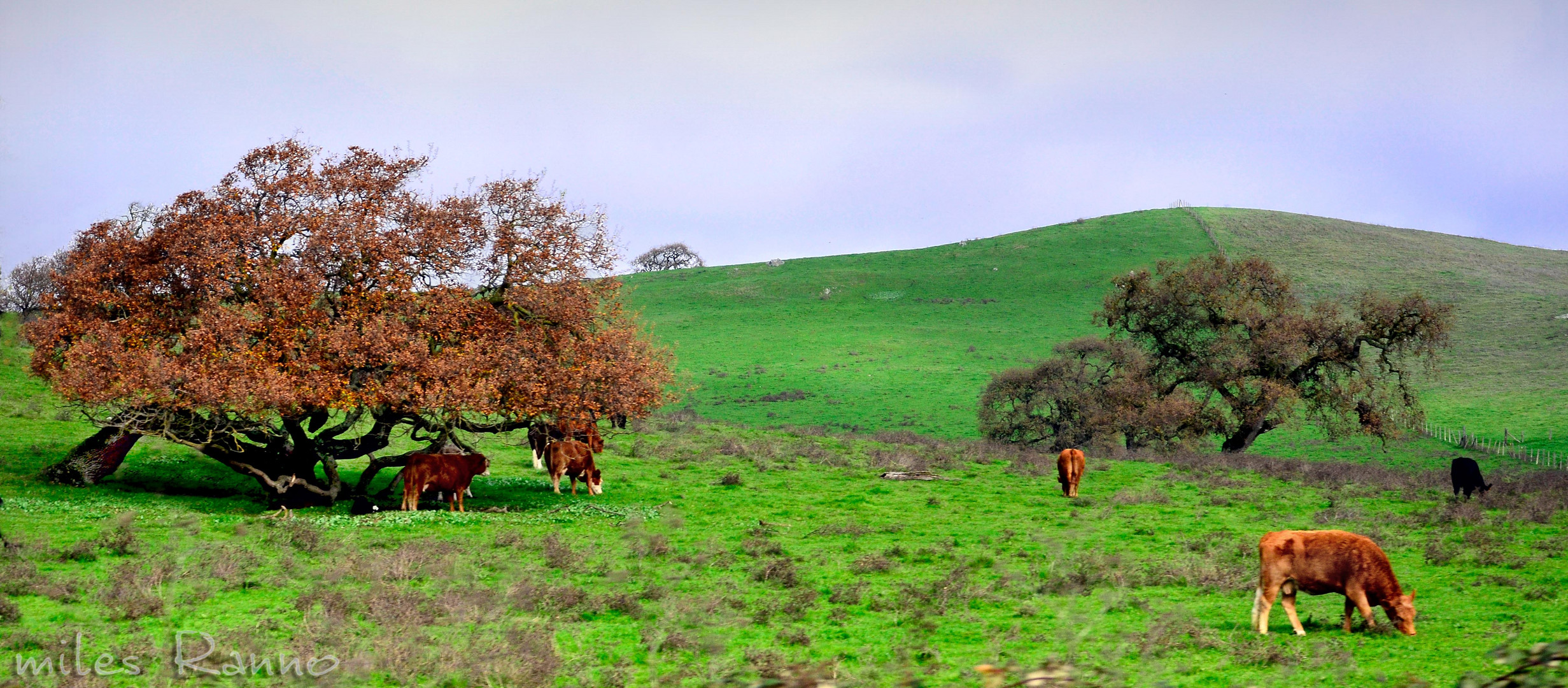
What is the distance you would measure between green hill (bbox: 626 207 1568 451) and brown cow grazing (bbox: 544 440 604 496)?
109 ft

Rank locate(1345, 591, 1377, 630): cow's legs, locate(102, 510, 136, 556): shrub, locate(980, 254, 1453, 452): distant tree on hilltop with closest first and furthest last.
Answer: locate(1345, 591, 1377, 630): cow's legs, locate(102, 510, 136, 556): shrub, locate(980, 254, 1453, 452): distant tree on hilltop

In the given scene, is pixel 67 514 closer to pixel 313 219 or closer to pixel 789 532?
pixel 313 219

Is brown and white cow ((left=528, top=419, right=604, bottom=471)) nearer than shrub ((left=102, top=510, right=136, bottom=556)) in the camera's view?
No

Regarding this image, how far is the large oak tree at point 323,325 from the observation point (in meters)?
20.7

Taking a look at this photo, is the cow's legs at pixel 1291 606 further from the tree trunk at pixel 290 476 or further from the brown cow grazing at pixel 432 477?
the tree trunk at pixel 290 476

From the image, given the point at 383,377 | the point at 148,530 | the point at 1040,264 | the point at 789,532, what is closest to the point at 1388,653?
the point at 789,532

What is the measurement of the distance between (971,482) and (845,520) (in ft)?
32.2

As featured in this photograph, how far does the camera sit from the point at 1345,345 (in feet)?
139

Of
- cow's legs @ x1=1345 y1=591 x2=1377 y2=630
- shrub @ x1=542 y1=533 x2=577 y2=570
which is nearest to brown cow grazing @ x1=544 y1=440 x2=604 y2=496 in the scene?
shrub @ x1=542 y1=533 x2=577 y2=570

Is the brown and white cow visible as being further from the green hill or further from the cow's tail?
the green hill

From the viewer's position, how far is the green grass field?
36.6 ft

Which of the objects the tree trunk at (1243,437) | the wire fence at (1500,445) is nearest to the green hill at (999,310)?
the wire fence at (1500,445)

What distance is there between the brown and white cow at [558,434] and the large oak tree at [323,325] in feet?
4.25

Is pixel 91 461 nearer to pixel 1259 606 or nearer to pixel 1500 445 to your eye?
pixel 1259 606
